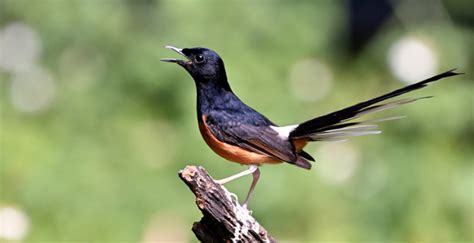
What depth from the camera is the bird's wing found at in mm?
3494

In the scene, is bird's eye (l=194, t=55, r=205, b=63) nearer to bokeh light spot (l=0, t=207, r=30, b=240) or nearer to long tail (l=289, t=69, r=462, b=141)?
long tail (l=289, t=69, r=462, b=141)

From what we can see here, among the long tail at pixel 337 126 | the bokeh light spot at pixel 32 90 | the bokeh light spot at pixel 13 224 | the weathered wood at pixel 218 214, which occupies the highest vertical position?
the bokeh light spot at pixel 32 90

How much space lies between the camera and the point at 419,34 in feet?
20.2

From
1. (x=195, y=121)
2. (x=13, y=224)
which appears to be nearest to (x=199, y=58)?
(x=195, y=121)

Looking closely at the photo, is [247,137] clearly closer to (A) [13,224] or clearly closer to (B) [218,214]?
(B) [218,214]

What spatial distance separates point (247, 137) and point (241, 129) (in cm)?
4

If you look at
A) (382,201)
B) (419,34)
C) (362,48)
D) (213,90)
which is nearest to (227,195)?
(213,90)

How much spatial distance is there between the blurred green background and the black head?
5.94 feet

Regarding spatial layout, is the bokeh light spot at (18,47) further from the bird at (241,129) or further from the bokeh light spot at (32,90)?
the bird at (241,129)

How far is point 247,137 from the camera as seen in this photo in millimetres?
3537

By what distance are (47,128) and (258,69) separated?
1.48 metres

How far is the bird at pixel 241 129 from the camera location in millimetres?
3473

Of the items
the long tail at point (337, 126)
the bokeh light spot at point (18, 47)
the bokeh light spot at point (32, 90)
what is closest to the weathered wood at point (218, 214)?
the long tail at point (337, 126)

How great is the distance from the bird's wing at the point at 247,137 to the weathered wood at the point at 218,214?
0.80 feet
